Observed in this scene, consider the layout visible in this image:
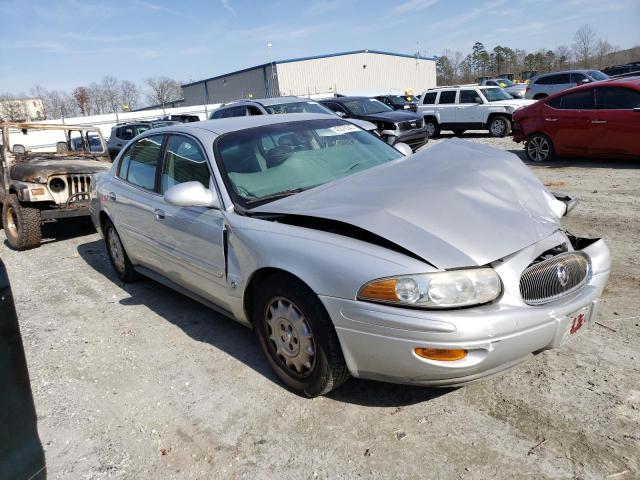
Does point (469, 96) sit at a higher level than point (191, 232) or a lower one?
higher

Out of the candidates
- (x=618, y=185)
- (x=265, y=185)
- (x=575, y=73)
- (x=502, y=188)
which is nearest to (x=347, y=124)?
(x=265, y=185)

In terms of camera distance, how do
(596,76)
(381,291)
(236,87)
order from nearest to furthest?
(381,291)
(596,76)
(236,87)

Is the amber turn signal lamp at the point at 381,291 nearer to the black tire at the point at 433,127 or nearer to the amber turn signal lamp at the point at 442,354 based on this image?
the amber turn signal lamp at the point at 442,354

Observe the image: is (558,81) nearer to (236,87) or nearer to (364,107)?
(364,107)

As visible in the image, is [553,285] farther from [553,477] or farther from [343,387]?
[343,387]

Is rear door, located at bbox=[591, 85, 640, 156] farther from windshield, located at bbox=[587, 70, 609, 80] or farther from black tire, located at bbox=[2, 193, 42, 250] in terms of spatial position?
windshield, located at bbox=[587, 70, 609, 80]

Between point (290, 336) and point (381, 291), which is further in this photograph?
point (290, 336)

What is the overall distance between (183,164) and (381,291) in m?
2.12

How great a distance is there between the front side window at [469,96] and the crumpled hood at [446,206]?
13.7 meters

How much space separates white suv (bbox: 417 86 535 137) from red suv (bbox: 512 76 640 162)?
542 centimetres

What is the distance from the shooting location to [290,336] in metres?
2.88

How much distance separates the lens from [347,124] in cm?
427

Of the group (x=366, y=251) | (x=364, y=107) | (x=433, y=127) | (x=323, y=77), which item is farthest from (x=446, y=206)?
(x=323, y=77)

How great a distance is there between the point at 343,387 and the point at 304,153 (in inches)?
66.4
